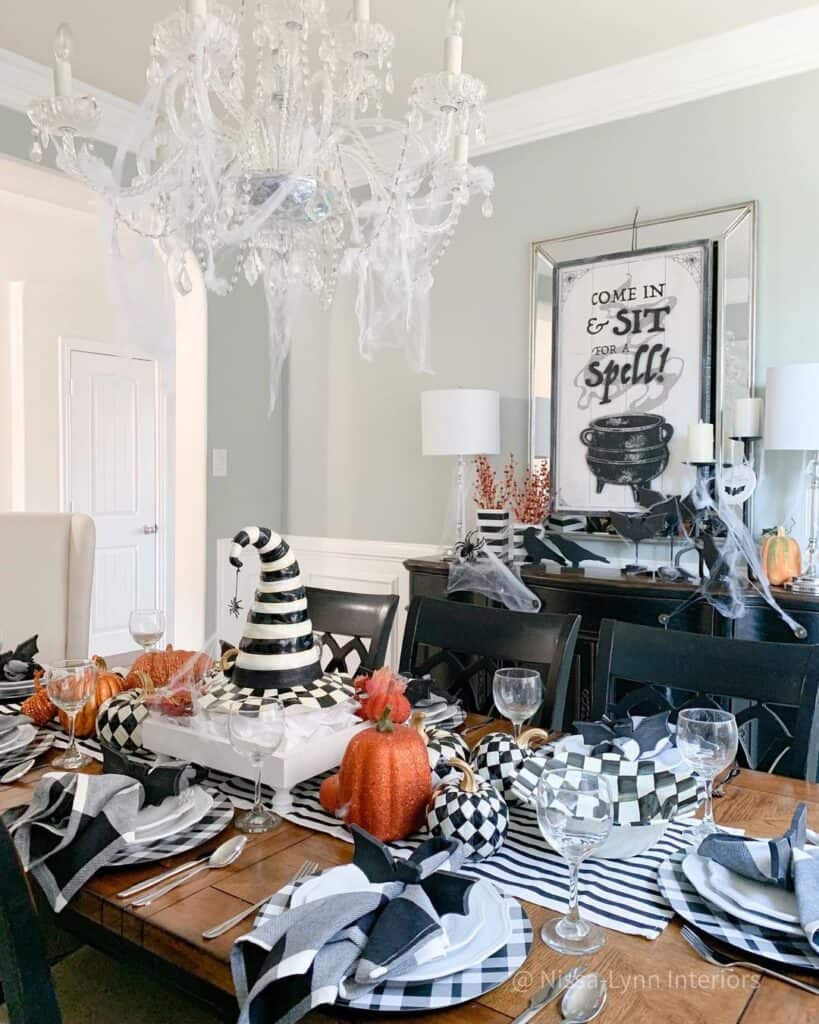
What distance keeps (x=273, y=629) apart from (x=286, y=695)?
0.36ft

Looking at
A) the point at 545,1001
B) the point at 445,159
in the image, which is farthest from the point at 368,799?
the point at 445,159

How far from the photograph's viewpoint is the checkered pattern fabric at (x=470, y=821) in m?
1.03

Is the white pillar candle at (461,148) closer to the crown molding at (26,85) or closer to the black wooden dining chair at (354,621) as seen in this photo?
the black wooden dining chair at (354,621)

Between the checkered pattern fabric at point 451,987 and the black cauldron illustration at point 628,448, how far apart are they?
2.20m

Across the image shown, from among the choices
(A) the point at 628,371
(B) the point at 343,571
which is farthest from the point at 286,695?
(B) the point at 343,571

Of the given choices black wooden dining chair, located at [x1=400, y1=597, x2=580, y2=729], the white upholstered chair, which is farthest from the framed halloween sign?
the white upholstered chair

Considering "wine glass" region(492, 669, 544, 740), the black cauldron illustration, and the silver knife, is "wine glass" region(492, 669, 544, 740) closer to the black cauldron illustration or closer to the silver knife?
the silver knife

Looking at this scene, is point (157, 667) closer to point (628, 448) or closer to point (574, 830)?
point (574, 830)

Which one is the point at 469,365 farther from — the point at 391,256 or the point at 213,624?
the point at 213,624

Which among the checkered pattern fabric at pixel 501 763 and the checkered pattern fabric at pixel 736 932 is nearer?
the checkered pattern fabric at pixel 736 932

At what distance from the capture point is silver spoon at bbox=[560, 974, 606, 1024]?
A: 0.73 metres

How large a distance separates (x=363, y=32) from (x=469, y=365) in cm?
185

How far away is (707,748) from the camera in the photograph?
1.11 m

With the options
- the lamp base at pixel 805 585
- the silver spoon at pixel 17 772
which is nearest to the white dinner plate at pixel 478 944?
the silver spoon at pixel 17 772
